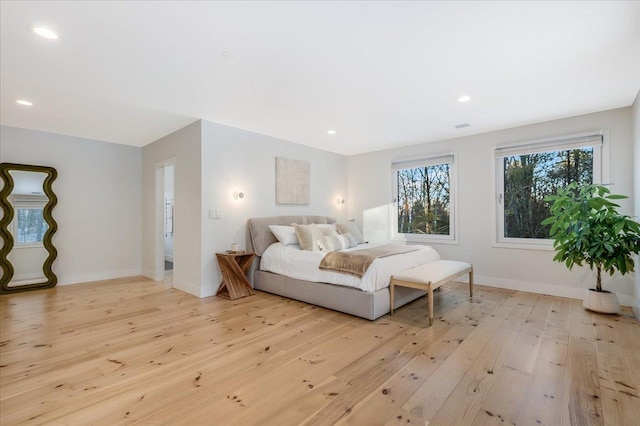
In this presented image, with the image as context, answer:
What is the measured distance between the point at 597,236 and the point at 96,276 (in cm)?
712

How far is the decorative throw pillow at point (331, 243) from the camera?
163 inches

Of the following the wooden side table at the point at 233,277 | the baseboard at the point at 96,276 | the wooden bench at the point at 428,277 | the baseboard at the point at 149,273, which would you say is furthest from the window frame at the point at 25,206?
the wooden bench at the point at 428,277

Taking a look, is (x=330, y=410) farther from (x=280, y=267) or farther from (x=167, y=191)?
(x=167, y=191)

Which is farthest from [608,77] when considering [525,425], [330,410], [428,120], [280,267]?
[280,267]

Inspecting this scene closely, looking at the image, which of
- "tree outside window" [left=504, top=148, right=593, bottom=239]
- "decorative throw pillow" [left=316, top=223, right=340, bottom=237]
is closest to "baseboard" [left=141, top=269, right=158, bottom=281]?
"decorative throw pillow" [left=316, top=223, right=340, bottom=237]

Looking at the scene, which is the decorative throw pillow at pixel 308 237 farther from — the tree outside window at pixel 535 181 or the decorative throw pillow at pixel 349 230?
the tree outside window at pixel 535 181

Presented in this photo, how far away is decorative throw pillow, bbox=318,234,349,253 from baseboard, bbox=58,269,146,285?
371cm

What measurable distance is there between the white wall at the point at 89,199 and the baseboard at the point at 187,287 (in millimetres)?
1675

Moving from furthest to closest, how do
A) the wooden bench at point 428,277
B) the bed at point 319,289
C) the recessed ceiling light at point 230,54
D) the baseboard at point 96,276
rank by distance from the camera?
the baseboard at point 96,276 < the bed at point 319,289 < the wooden bench at point 428,277 < the recessed ceiling light at point 230,54

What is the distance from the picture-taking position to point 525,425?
1.54m

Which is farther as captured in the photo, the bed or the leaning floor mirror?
the leaning floor mirror

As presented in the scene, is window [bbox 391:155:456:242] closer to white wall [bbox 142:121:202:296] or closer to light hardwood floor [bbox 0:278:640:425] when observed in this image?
light hardwood floor [bbox 0:278:640:425]

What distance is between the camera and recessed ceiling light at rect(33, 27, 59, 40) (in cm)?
207

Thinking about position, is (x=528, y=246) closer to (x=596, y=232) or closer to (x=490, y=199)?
(x=490, y=199)
